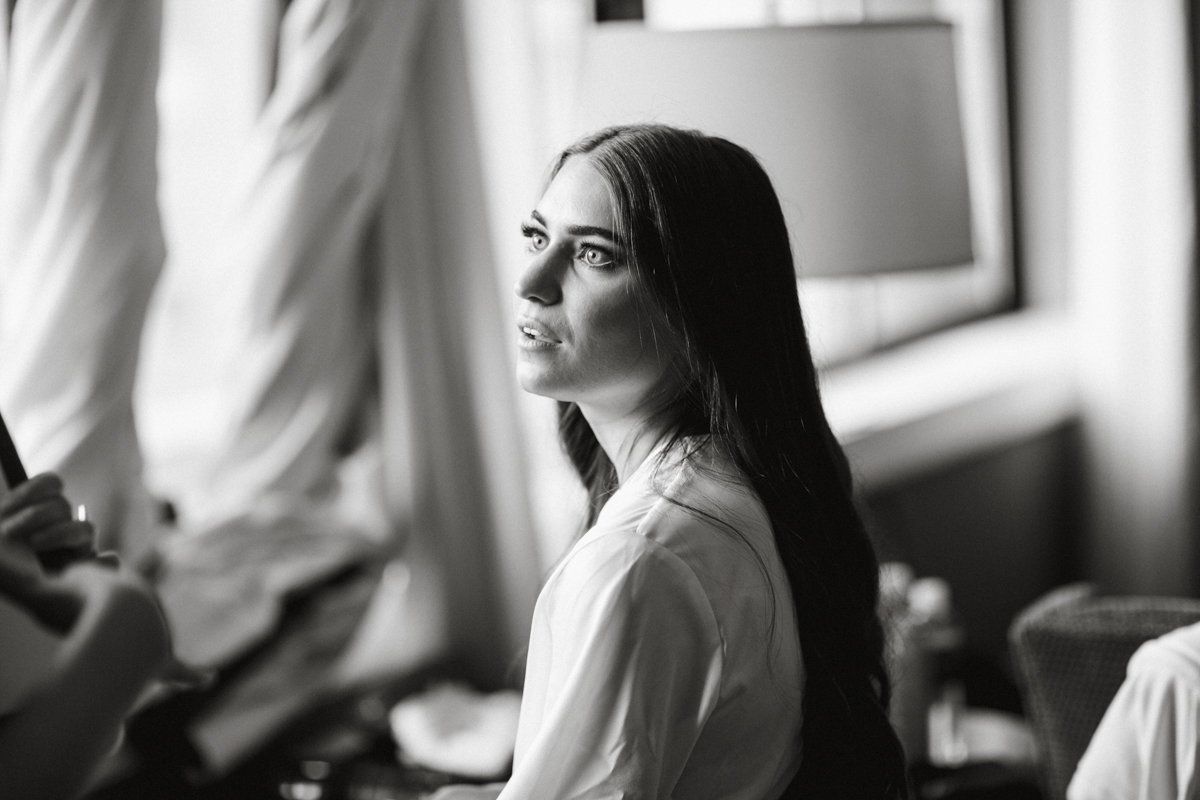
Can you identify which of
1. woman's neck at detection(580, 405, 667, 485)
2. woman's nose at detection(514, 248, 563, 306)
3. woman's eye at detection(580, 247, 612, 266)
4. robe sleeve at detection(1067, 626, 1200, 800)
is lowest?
robe sleeve at detection(1067, 626, 1200, 800)

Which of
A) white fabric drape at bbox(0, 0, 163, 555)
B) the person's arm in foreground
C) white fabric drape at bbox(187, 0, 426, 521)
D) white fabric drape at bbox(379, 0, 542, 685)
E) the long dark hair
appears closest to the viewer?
the person's arm in foreground

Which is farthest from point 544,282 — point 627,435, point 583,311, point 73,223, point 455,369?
point 455,369

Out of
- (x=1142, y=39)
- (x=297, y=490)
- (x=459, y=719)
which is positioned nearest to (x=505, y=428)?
(x=297, y=490)

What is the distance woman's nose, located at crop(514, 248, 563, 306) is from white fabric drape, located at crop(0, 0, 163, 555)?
64 centimetres

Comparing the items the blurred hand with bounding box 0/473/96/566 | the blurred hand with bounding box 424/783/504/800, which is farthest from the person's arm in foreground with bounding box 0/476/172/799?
the blurred hand with bounding box 424/783/504/800

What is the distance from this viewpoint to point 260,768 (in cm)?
176

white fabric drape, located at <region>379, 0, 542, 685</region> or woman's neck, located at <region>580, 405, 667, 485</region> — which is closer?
woman's neck, located at <region>580, 405, 667, 485</region>

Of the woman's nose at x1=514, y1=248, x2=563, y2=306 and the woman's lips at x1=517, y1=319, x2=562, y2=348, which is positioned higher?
the woman's nose at x1=514, y1=248, x2=563, y2=306

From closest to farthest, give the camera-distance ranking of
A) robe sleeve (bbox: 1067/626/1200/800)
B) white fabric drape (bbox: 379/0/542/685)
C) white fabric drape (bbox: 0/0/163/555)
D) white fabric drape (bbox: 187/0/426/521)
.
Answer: robe sleeve (bbox: 1067/626/1200/800) → white fabric drape (bbox: 0/0/163/555) → white fabric drape (bbox: 187/0/426/521) → white fabric drape (bbox: 379/0/542/685)

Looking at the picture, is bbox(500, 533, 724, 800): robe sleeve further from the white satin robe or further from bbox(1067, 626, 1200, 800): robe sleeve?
bbox(1067, 626, 1200, 800): robe sleeve

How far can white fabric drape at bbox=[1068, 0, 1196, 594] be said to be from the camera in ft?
11.2

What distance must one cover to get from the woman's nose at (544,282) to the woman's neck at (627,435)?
117 millimetres

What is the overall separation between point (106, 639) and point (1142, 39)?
332 cm

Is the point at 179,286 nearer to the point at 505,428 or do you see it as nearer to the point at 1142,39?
the point at 505,428
